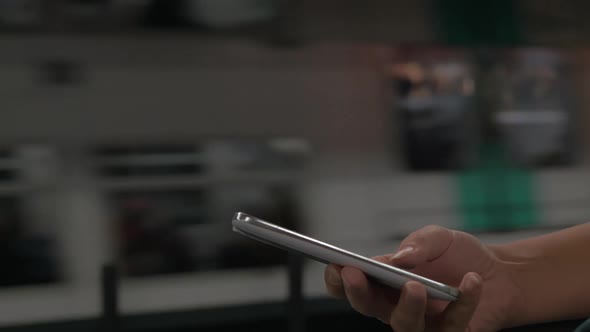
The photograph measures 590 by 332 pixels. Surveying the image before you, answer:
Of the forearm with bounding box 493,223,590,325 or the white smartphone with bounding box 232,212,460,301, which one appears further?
the forearm with bounding box 493,223,590,325

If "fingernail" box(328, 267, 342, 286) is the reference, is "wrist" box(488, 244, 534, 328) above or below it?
below

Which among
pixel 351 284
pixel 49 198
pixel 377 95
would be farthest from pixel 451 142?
pixel 351 284

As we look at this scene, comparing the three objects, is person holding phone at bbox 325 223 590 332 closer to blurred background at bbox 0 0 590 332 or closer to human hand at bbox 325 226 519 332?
human hand at bbox 325 226 519 332

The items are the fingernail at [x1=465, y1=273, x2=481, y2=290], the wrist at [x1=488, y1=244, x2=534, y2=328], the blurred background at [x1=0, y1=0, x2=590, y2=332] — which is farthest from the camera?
the blurred background at [x1=0, y1=0, x2=590, y2=332]

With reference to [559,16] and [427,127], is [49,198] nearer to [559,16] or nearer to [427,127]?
[427,127]

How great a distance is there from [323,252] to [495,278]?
1.31ft

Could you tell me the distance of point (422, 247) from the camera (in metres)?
0.85

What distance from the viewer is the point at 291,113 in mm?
3730

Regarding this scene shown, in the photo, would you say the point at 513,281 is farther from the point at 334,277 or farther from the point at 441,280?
the point at 334,277

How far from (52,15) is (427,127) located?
2179mm

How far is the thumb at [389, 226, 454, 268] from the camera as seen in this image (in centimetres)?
80

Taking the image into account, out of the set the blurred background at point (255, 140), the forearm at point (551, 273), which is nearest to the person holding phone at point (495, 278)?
the forearm at point (551, 273)

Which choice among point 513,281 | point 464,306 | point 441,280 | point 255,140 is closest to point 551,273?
point 513,281

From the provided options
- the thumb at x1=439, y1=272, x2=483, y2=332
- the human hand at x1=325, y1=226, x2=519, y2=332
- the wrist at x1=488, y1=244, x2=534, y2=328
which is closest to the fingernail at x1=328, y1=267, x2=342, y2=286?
the human hand at x1=325, y1=226, x2=519, y2=332
